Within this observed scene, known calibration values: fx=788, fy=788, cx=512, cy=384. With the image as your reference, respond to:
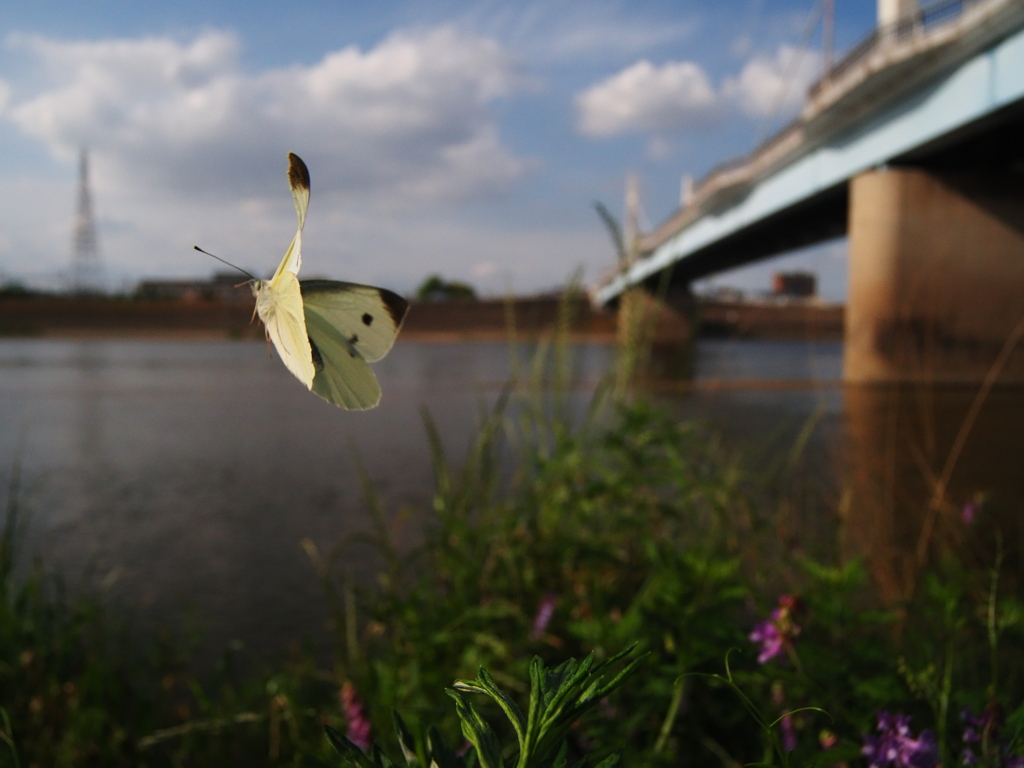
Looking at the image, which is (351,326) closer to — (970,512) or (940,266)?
(970,512)

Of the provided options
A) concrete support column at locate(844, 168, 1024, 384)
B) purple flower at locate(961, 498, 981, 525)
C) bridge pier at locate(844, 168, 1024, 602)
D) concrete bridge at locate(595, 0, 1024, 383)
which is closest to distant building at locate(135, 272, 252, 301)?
purple flower at locate(961, 498, 981, 525)

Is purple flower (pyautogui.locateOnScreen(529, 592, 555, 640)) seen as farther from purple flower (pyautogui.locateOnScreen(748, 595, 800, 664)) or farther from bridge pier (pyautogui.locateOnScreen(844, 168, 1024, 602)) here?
bridge pier (pyautogui.locateOnScreen(844, 168, 1024, 602))

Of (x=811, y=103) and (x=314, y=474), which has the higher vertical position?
(x=811, y=103)

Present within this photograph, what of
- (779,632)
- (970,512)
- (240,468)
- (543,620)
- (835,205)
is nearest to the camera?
(779,632)

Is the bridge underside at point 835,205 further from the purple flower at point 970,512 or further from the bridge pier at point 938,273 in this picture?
the purple flower at point 970,512

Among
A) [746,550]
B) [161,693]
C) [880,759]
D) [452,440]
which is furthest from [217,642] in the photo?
[452,440]

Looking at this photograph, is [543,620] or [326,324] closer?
[326,324]

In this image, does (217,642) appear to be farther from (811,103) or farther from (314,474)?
(811,103)

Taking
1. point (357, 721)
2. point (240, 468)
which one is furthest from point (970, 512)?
point (240, 468)
